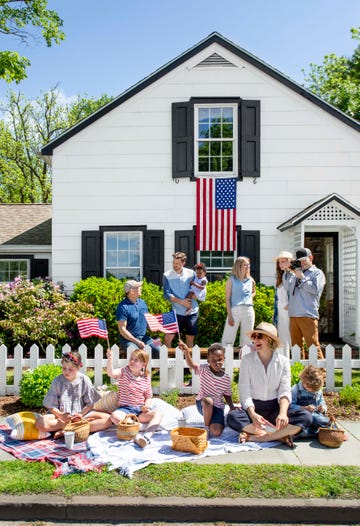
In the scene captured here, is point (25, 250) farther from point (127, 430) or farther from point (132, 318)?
point (127, 430)

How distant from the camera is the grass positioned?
432 centimetres

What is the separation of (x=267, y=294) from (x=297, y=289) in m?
3.08

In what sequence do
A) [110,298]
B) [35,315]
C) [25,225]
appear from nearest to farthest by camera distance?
1. [35,315]
2. [110,298]
3. [25,225]

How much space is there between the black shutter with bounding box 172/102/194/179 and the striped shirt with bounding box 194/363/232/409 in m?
7.06

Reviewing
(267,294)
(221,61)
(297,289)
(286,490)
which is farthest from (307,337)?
(221,61)

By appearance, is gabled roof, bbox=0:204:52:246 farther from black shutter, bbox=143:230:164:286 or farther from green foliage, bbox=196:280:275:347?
green foliage, bbox=196:280:275:347

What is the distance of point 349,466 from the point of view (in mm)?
4898

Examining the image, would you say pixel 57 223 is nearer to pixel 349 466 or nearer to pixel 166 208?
pixel 166 208

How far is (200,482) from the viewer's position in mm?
4477

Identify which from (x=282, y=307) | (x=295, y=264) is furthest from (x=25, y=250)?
(x=295, y=264)

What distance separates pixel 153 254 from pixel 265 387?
6973 millimetres

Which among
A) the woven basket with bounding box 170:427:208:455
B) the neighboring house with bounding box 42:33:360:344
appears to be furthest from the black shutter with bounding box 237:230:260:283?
the woven basket with bounding box 170:427:208:455

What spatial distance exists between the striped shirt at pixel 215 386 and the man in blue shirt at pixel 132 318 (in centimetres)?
145

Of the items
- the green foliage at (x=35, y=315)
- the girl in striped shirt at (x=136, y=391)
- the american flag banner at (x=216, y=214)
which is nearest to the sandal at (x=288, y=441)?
the girl in striped shirt at (x=136, y=391)
